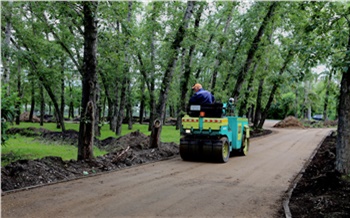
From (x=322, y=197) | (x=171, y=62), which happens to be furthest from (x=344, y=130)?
(x=171, y=62)

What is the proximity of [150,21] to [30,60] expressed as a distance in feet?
24.2

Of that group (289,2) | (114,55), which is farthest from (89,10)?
(289,2)

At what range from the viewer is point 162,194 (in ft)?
25.0

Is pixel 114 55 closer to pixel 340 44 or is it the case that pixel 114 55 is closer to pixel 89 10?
pixel 89 10

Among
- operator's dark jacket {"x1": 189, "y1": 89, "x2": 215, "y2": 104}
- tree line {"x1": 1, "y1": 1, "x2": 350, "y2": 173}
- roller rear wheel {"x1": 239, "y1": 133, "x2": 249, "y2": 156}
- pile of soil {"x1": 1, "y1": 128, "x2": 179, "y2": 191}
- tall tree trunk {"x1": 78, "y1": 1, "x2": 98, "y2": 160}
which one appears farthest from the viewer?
roller rear wheel {"x1": 239, "y1": 133, "x2": 249, "y2": 156}

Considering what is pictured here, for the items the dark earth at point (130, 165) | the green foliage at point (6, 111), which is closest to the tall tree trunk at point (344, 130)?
the dark earth at point (130, 165)

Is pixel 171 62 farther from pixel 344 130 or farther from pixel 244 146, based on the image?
A: pixel 344 130

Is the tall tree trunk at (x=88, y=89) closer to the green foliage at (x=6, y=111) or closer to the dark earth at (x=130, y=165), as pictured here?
the dark earth at (x=130, y=165)

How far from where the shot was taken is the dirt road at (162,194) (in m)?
6.29

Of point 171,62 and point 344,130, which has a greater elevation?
point 171,62

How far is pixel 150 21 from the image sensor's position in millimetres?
16766

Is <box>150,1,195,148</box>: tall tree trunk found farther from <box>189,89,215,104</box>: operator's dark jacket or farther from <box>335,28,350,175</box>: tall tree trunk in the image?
<box>335,28,350,175</box>: tall tree trunk

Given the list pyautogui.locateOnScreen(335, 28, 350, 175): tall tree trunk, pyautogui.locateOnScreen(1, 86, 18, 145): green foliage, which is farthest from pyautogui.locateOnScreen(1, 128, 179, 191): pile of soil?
pyautogui.locateOnScreen(335, 28, 350, 175): tall tree trunk

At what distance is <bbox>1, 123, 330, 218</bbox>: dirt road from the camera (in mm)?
6293
